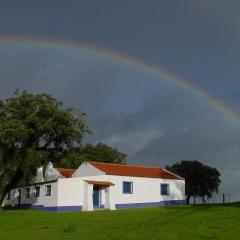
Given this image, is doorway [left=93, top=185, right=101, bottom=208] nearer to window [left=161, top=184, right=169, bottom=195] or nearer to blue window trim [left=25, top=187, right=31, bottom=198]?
window [left=161, top=184, right=169, bottom=195]

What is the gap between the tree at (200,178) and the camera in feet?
341

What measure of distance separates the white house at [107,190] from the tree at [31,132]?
3.78 metres

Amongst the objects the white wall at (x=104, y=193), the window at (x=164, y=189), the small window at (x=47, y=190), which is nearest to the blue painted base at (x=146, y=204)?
the white wall at (x=104, y=193)

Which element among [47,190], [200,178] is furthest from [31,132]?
[200,178]

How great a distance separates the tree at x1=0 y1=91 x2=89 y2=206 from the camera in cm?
5984

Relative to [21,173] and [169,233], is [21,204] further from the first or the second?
[169,233]

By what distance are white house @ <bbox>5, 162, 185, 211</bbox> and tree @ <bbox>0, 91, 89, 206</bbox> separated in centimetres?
378

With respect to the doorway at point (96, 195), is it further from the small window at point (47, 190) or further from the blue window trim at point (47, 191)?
the small window at point (47, 190)

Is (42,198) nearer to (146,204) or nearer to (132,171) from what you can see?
(132,171)

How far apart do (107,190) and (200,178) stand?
154ft

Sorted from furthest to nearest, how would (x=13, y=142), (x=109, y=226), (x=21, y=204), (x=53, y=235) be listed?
(x=21, y=204) < (x=13, y=142) < (x=109, y=226) < (x=53, y=235)

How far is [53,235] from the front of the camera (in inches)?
1046

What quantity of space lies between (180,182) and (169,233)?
142 ft

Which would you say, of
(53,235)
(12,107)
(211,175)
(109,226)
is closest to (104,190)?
(12,107)
